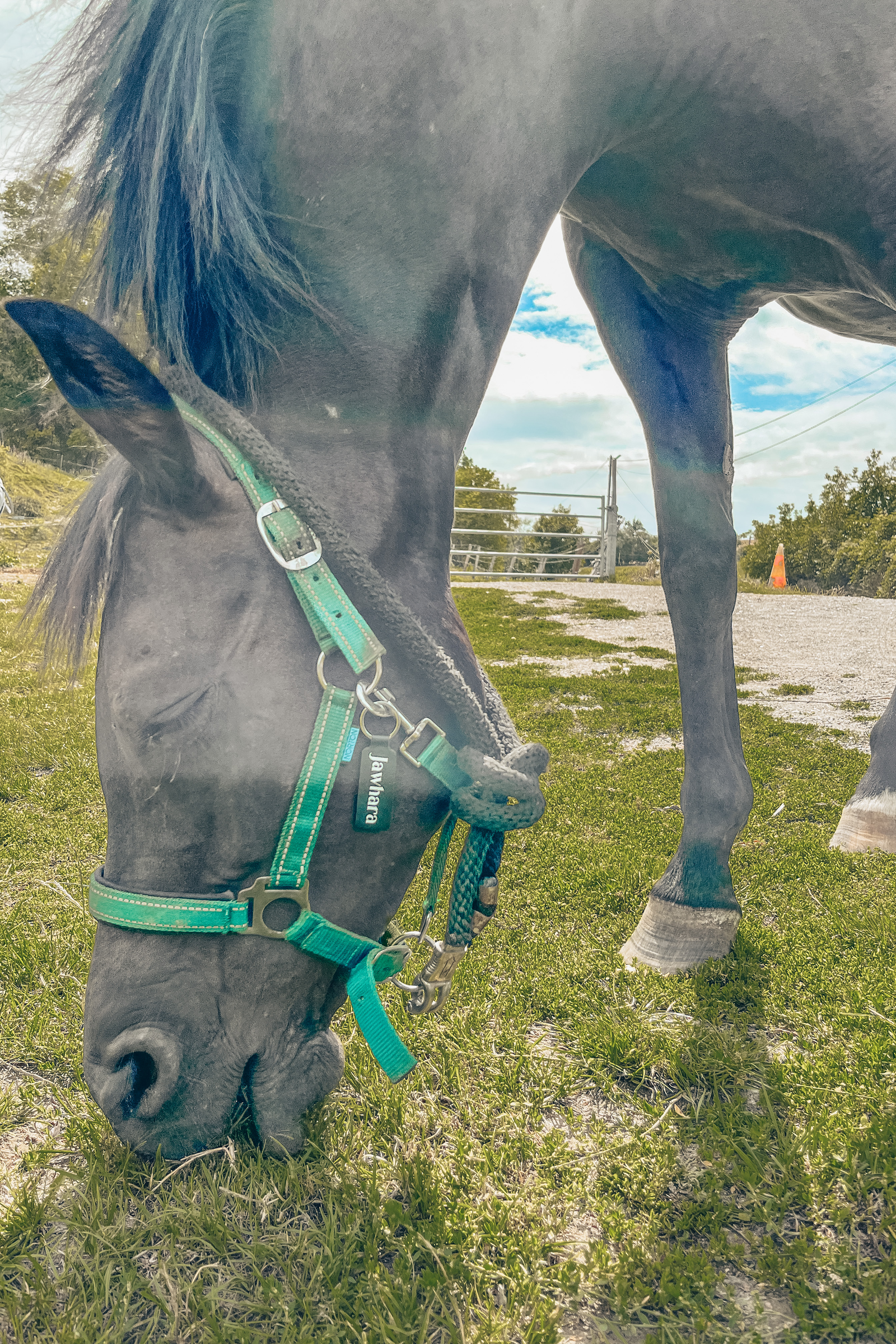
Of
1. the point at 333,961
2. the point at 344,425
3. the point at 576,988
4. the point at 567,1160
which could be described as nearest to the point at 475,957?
the point at 576,988

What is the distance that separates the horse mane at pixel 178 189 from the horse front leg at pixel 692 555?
4.77 feet

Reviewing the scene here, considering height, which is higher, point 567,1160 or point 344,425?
point 344,425

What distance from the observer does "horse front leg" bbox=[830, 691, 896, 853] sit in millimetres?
3070

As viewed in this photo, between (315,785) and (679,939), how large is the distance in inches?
65.6

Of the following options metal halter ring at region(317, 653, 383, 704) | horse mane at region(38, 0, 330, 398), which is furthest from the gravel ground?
horse mane at region(38, 0, 330, 398)

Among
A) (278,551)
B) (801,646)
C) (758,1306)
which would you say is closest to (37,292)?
(278,551)

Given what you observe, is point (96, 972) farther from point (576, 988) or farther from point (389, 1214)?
point (576, 988)

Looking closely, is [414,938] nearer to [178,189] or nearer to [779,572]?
[178,189]

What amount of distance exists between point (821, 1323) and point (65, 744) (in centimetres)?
437

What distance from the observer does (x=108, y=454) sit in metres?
1.35

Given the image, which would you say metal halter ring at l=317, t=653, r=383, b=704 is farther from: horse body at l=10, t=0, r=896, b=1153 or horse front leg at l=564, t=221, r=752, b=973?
horse front leg at l=564, t=221, r=752, b=973

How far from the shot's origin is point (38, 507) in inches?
80.4

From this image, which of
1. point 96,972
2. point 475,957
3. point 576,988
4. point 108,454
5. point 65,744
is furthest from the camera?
point 65,744

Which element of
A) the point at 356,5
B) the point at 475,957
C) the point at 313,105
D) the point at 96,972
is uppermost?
the point at 356,5
